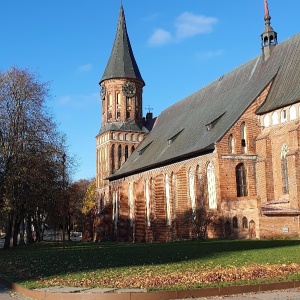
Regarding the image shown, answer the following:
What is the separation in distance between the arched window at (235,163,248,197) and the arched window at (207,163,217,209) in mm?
1604

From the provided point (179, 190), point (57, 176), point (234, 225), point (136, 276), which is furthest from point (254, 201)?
point (136, 276)

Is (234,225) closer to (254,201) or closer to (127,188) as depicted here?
(254,201)

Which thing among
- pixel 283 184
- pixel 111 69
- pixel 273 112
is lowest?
pixel 283 184

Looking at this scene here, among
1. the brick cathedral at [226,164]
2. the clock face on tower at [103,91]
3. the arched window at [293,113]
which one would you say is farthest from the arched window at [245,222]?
the clock face on tower at [103,91]

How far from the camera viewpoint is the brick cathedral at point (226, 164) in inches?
1156

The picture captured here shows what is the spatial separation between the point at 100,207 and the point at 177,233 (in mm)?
21848

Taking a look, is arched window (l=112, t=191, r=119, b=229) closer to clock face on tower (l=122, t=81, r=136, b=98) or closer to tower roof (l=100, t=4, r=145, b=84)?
clock face on tower (l=122, t=81, r=136, b=98)

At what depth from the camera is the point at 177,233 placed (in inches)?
1448

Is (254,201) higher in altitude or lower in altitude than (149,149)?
lower

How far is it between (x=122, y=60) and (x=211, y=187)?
28099 millimetres

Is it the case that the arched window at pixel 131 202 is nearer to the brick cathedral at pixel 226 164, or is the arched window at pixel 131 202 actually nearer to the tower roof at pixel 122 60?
the brick cathedral at pixel 226 164

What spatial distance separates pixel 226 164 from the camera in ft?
105

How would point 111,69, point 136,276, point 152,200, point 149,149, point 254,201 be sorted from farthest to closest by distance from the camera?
1. point 111,69
2. point 149,149
3. point 152,200
4. point 254,201
5. point 136,276

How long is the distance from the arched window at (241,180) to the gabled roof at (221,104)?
2.56 meters
